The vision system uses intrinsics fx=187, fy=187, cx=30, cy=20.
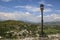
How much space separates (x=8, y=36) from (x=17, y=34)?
4.00 ft

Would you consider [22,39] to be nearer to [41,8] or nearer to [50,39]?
[50,39]

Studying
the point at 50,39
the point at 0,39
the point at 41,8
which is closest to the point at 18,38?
the point at 0,39

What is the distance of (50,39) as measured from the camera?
2175cm

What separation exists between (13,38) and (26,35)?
2.28 meters

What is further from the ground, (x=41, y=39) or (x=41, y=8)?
(x=41, y=8)

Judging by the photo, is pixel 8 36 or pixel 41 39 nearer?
pixel 41 39

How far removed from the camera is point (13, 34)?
24.4 metres

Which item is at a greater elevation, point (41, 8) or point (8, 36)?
point (41, 8)

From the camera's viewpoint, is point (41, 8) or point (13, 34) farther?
point (13, 34)

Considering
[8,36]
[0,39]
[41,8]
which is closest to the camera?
[41,8]

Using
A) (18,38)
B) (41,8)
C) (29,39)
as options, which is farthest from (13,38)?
(41,8)

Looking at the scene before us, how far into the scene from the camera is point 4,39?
21.6m

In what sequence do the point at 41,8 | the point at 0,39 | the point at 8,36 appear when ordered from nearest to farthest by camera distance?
the point at 41,8 < the point at 0,39 < the point at 8,36

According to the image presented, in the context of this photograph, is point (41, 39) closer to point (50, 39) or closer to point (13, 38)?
point (50, 39)
